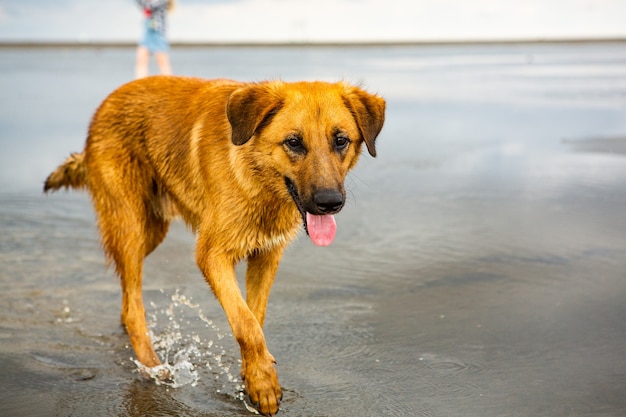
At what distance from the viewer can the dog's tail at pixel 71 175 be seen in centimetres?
586

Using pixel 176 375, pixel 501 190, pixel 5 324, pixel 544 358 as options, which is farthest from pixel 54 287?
pixel 501 190

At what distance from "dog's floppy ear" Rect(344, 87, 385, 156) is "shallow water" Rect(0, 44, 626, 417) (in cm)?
137

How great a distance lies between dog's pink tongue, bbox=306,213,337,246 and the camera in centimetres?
432

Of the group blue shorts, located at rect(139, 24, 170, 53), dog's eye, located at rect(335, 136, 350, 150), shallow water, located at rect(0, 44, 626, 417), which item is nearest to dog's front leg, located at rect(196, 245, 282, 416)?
shallow water, located at rect(0, 44, 626, 417)

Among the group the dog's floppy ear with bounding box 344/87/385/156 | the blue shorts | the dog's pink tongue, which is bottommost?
the blue shorts

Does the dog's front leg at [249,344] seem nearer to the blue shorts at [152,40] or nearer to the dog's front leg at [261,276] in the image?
the dog's front leg at [261,276]

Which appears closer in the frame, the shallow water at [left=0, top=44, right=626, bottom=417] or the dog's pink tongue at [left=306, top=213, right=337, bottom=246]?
the dog's pink tongue at [left=306, top=213, right=337, bottom=246]

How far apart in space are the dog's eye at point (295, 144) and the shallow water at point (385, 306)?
4.36 ft

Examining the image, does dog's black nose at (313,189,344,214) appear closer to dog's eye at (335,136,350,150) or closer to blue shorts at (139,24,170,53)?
dog's eye at (335,136,350,150)

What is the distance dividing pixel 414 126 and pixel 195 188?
10429mm

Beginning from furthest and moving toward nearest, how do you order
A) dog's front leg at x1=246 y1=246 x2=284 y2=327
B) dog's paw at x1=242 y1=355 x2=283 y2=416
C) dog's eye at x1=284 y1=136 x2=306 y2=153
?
1. dog's front leg at x1=246 y1=246 x2=284 y2=327
2. dog's eye at x1=284 y1=136 x2=306 y2=153
3. dog's paw at x1=242 y1=355 x2=283 y2=416

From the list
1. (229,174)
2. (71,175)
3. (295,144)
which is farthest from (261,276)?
(71,175)

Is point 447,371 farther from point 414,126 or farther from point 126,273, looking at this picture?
point 414,126

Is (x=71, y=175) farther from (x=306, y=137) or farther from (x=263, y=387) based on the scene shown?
(x=263, y=387)
